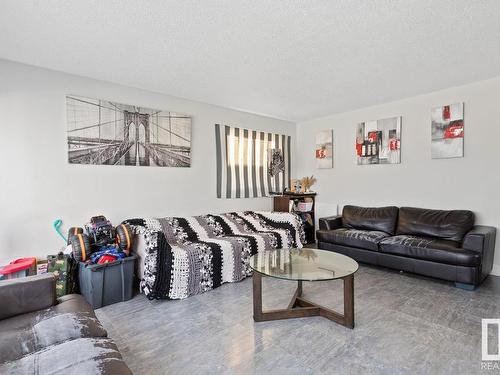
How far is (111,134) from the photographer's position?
3252mm

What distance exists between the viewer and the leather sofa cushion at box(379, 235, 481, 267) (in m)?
2.85

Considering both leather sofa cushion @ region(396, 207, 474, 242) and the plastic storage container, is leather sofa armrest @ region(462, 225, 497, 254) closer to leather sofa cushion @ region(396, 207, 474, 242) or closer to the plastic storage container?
leather sofa cushion @ region(396, 207, 474, 242)

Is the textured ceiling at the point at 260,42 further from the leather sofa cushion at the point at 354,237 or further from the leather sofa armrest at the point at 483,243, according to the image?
the leather sofa cushion at the point at 354,237

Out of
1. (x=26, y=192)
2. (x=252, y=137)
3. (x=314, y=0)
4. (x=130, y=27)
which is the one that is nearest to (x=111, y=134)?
(x=26, y=192)

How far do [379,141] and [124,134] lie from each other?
3.73m

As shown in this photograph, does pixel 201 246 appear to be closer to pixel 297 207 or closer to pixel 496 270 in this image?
pixel 297 207

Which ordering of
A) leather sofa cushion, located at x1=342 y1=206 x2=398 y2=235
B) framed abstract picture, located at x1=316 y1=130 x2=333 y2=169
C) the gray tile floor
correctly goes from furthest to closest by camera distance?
framed abstract picture, located at x1=316 y1=130 x2=333 y2=169
leather sofa cushion, located at x1=342 y1=206 x2=398 y2=235
the gray tile floor

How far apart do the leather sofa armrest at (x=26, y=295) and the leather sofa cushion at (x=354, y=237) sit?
11.0 ft

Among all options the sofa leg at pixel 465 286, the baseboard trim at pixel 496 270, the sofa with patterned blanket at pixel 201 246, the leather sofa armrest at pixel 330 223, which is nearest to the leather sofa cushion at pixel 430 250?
the sofa leg at pixel 465 286

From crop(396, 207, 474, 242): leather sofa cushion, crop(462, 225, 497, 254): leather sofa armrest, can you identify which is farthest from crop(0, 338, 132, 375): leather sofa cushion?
crop(396, 207, 474, 242): leather sofa cushion

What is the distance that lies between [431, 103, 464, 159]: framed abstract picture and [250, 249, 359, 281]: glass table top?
2.29 meters

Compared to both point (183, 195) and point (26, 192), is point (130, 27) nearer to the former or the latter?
point (26, 192)

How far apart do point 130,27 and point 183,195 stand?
2263 mm

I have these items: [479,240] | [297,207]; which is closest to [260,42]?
[479,240]
